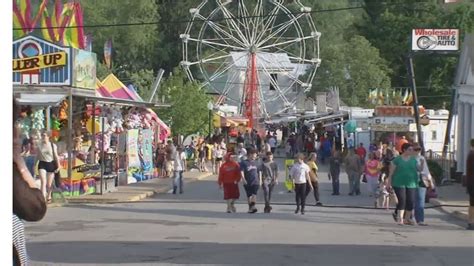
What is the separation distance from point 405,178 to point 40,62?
1136 centimetres

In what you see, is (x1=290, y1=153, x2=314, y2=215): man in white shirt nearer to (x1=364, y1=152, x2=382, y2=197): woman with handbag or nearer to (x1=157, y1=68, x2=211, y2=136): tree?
(x1=364, y1=152, x2=382, y2=197): woman with handbag

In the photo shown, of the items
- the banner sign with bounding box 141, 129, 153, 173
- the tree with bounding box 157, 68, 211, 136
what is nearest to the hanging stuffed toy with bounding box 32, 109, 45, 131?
the banner sign with bounding box 141, 129, 153, 173

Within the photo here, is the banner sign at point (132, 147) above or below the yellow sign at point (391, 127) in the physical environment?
below

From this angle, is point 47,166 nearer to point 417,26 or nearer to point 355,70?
point 355,70

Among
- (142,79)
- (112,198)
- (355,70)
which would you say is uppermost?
(355,70)

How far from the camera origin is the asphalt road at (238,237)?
45.9 feet

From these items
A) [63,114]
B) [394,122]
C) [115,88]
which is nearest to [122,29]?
[394,122]

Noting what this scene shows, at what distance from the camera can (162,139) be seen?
4788 centimetres

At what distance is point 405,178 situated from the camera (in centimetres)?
1955

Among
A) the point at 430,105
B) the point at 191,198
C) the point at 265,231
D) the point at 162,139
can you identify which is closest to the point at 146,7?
the point at 430,105

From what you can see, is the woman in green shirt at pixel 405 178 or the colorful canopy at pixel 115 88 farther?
the colorful canopy at pixel 115 88

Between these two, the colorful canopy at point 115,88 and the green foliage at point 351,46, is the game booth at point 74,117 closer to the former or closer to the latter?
the colorful canopy at point 115,88

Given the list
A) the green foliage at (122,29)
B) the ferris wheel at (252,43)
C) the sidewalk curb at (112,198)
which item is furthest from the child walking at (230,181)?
the green foliage at (122,29)

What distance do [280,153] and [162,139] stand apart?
65.0 feet
